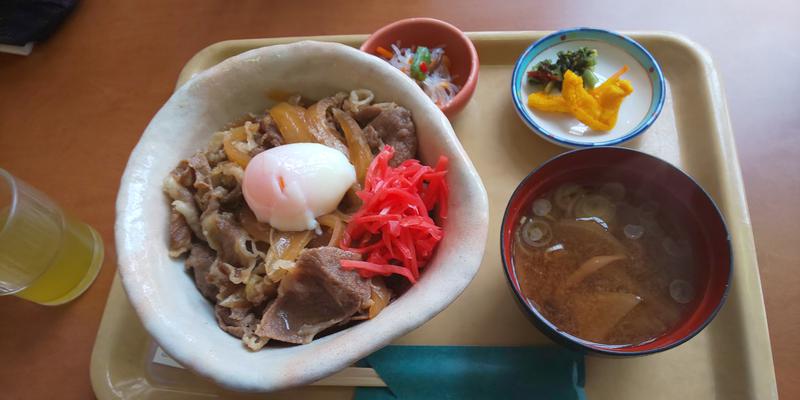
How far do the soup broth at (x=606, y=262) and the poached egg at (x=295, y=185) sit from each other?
53 centimetres

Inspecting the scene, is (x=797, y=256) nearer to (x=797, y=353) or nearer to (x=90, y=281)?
(x=797, y=353)

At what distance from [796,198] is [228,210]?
6.20ft

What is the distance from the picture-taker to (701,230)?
127 cm

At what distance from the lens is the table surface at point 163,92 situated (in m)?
1.61

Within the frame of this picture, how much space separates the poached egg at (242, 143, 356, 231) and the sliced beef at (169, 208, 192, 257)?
0.18 meters

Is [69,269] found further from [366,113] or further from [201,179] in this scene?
[366,113]

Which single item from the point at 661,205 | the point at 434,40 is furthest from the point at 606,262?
the point at 434,40

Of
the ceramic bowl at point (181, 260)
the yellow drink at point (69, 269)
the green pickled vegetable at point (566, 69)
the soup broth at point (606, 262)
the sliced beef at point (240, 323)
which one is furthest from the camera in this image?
the green pickled vegetable at point (566, 69)

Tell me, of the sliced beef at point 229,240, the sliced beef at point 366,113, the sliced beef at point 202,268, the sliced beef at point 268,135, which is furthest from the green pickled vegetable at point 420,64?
the sliced beef at point 202,268

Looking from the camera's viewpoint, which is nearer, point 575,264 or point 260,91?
point 575,264

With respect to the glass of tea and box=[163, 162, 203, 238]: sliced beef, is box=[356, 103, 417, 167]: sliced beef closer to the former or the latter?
box=[163, 162, 203, 238]: sliced beef

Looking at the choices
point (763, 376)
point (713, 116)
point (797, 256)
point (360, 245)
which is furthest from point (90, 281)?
point (797, 256)

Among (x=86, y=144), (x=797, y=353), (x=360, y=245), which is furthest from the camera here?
(x=86, y=144)

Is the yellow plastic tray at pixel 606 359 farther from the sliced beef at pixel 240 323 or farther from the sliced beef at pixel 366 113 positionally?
the sliced beef at pixel 366 113
